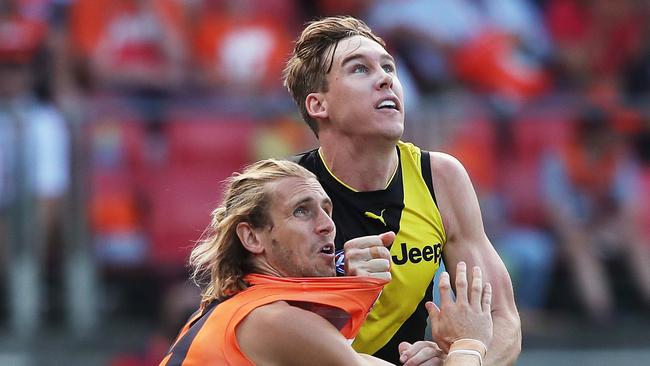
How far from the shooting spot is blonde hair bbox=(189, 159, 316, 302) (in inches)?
169

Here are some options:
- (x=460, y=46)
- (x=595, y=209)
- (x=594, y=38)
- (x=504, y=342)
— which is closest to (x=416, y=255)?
(x=504, y=342)

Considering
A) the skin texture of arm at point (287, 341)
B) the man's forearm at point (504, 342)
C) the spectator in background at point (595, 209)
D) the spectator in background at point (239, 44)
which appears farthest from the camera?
the spectator in background at point (239, 44)

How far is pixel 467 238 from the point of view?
4727mm

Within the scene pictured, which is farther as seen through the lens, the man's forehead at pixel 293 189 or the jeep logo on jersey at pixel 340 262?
the jeep logo on jersey at pixel 340 262

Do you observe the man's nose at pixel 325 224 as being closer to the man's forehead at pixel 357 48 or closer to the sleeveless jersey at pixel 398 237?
the sleeveless jersey at pixel 398 237

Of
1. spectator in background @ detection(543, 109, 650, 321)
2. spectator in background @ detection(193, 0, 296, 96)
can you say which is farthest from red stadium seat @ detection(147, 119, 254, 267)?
spectator in background @ detection(543, 109, 650, 321)

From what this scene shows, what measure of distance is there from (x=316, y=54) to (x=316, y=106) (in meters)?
0.19

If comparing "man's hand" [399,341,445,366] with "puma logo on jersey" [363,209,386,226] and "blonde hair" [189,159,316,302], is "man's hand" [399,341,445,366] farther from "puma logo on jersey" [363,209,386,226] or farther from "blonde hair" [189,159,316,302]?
"blonde hair" [189,159,316,302]

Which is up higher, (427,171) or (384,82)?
(384,82)

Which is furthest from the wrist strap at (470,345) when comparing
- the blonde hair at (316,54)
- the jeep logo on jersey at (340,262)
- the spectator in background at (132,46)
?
the spectator in background at (132,46)

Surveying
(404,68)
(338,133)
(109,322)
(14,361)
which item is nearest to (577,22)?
(404,68)

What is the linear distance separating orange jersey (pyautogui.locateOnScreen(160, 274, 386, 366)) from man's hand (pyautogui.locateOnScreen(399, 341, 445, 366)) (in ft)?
0.73

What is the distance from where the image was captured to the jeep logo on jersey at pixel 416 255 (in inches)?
182

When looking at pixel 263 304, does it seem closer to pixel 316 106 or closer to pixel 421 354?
pixel 421 354
